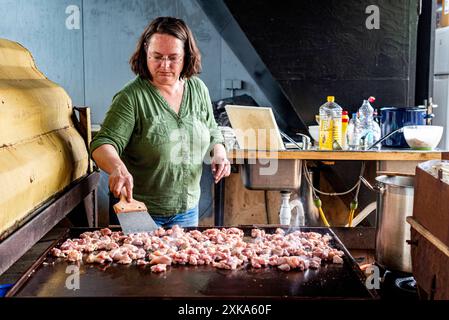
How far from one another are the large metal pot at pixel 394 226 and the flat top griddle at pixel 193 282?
1.17 ft

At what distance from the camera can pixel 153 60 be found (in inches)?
105

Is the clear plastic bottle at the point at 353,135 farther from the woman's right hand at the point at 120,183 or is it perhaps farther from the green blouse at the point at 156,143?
the woman's right hand at the point at 120,183

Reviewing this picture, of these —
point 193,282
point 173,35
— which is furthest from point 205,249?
point 173,35

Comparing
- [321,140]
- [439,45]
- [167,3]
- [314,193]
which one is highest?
[167,3]

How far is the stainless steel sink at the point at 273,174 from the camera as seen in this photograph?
163 inches

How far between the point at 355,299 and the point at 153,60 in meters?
1.52

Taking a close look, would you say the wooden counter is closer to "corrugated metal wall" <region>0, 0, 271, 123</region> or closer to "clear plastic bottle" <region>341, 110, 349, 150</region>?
"clear plastic bottle" <region>341, 110, 349, 150</region>

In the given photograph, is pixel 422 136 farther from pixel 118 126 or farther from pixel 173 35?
pixel 118 126

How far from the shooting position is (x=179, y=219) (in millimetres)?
2742

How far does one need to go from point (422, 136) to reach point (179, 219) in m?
2.24

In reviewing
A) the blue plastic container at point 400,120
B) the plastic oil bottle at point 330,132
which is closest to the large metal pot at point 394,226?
the plastic oil bottle at point 330,132
